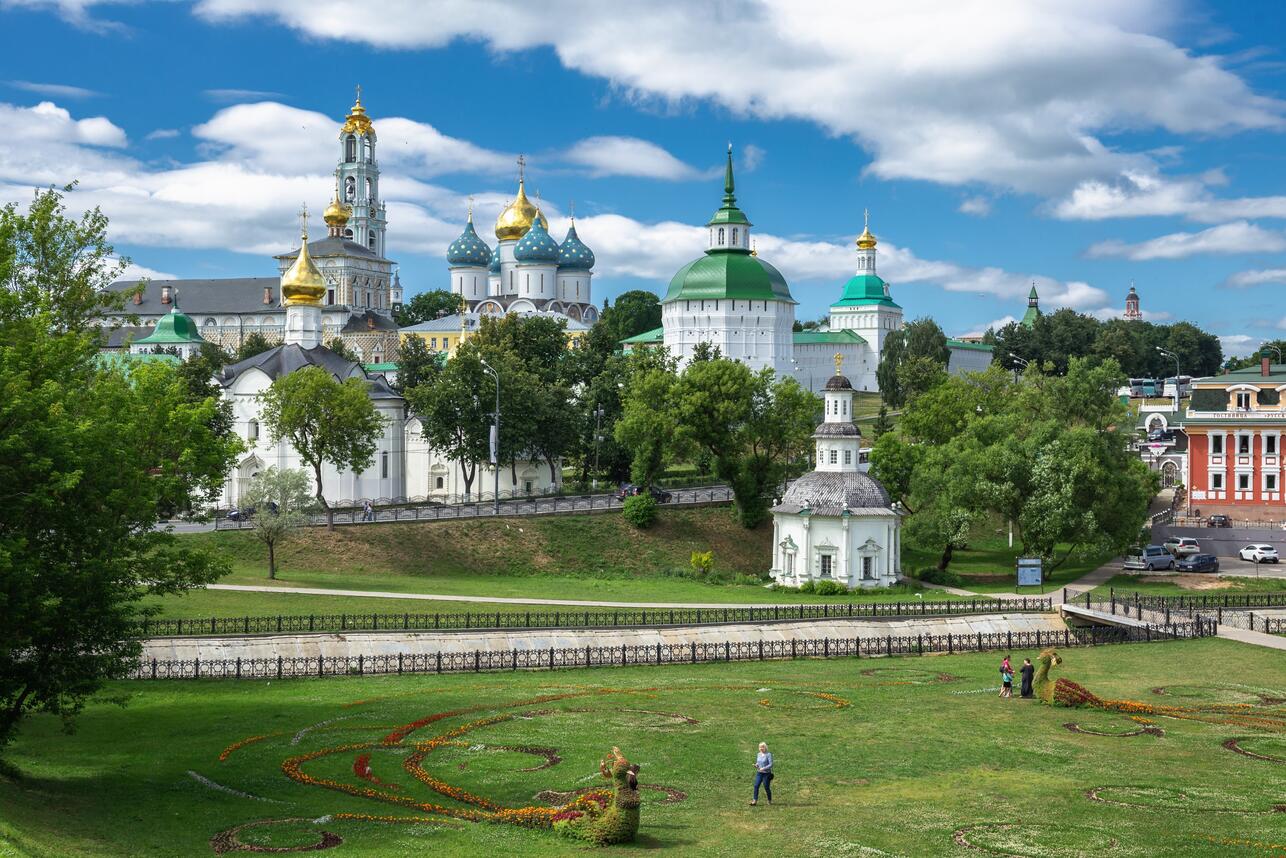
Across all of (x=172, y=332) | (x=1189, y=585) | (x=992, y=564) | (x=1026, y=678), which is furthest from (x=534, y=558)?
(x=172, y=332)

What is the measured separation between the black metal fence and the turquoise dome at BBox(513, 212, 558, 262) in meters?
99.6

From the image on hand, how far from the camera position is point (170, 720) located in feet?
100

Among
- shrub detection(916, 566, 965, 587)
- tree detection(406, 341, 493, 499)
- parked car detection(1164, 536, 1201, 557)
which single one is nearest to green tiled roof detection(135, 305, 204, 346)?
tree detection(406, 341, 493, 499)

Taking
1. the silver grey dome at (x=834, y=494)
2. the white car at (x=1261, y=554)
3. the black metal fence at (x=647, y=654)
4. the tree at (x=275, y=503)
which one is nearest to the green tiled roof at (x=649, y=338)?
the silver grey dome at (x=834, y=494)

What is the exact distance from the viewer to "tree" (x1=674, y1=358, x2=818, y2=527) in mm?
68875

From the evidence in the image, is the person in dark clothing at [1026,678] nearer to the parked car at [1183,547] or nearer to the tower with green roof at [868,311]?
the parked car at [1183,547]

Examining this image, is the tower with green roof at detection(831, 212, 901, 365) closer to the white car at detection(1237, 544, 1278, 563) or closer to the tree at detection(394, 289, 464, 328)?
the tree at detection(394, 289, 464, 328)

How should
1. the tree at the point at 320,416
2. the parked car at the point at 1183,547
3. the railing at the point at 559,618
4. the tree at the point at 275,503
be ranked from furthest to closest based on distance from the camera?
the parked car at the point at 1183,547 < the tree at the point at 320,416 < the tree at the point at 275,503 < the railing at the point at 559,618

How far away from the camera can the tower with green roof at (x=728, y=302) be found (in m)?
107

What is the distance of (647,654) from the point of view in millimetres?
39188

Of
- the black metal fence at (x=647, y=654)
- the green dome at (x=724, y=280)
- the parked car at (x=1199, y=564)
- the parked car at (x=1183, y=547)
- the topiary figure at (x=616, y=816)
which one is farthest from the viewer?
the green dome at (x=724, y=280)

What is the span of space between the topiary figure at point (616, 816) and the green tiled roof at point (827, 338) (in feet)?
360

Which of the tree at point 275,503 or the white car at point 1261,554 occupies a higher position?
the tree at point 275,503

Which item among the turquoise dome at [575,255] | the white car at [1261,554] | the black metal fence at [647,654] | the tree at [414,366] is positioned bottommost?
the black metal fence at [647,654]
